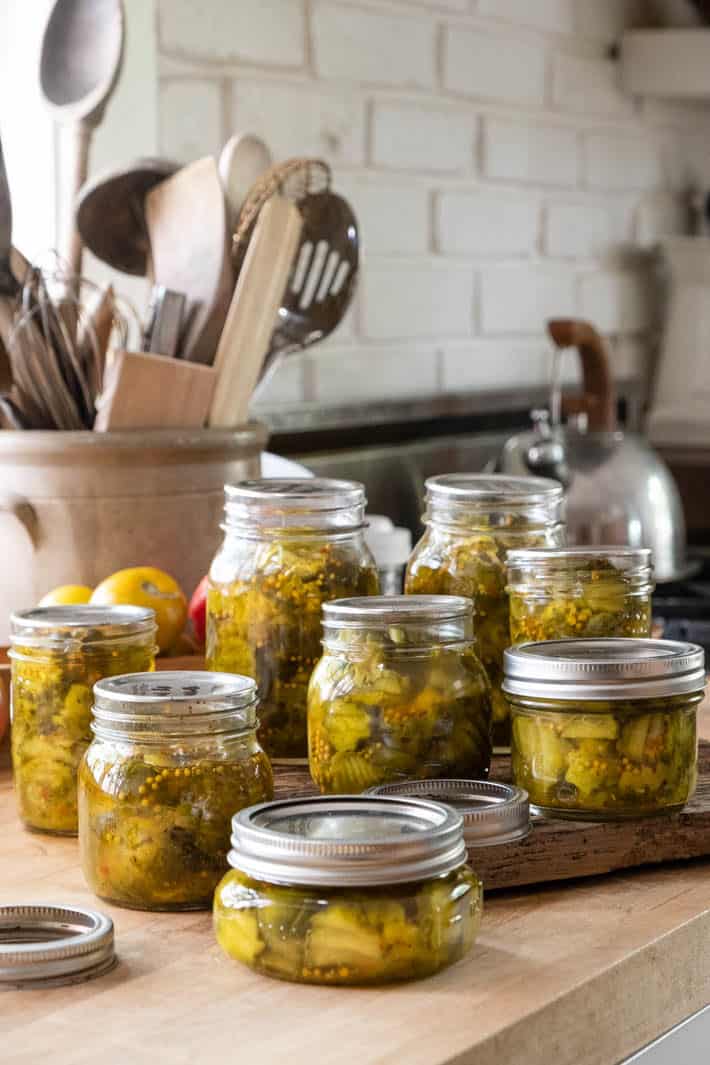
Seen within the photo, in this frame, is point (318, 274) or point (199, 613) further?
point (318, 274)

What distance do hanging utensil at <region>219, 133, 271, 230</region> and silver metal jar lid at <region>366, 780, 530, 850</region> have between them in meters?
0.73

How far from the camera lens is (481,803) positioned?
83 cm

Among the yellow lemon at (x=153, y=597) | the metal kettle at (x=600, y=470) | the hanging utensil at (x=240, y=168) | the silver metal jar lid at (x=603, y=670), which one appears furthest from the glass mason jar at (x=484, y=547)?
the metal kettle at (x=600, y=470)

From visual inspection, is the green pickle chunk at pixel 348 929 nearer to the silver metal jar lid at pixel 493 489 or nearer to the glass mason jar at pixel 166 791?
the glass mason jar at pixel 166 791

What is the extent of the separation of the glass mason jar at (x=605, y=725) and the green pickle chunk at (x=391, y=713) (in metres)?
0.03

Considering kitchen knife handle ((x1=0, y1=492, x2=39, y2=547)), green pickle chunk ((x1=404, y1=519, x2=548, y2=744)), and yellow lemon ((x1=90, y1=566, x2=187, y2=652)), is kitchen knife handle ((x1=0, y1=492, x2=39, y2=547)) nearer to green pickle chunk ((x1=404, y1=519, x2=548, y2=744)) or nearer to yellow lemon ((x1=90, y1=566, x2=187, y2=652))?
yellow lemon ((x1=90, y1=566, x2=187, y2=652))

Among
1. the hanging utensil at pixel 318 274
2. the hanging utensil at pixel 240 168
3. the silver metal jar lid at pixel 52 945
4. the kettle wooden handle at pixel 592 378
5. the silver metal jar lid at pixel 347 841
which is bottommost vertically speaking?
the silver metal jar lid at pixel 52 945

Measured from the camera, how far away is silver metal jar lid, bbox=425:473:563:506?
1.01 m

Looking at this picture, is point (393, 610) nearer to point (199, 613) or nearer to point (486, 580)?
point (486, 580)

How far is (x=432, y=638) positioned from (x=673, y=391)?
2.20m

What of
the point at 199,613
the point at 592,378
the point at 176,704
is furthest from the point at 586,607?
the point at 592,378

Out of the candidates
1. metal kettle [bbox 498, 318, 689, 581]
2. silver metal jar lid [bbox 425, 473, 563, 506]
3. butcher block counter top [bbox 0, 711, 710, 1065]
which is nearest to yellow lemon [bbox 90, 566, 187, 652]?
silver metal jar lid [bbox 425, 473, 563, 506]

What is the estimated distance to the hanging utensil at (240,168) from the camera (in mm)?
1450

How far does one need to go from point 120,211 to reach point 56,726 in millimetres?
699
